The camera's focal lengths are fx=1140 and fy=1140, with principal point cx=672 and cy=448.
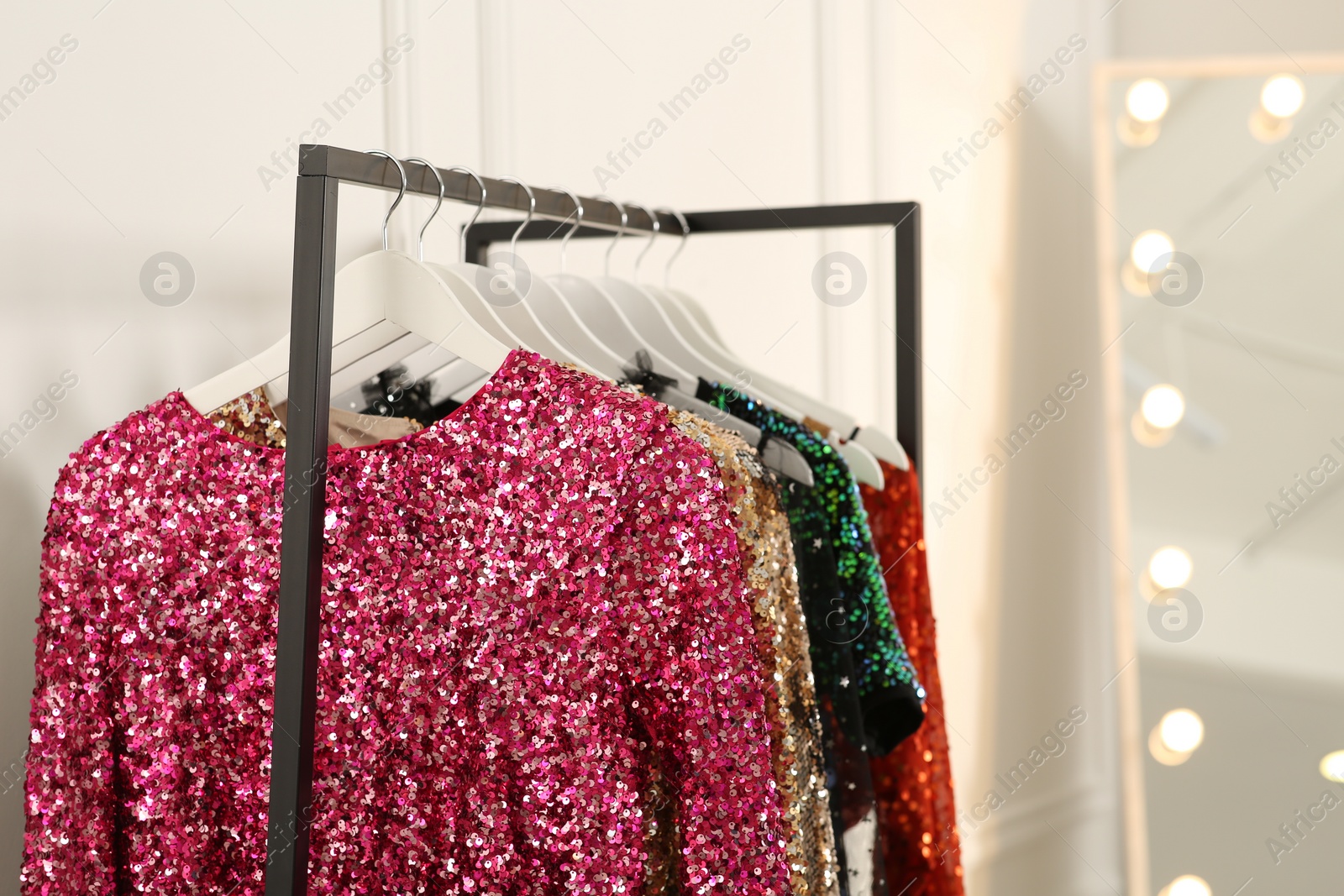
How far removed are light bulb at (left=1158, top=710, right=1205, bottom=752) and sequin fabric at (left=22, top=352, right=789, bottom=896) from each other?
1578 mm

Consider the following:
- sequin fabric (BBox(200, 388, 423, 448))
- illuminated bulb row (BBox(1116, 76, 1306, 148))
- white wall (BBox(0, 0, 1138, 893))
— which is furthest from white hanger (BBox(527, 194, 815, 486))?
illuminated bulb row (BBox(1116, 76, 1306, 148))

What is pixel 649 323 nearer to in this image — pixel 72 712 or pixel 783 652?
pixel 783 652

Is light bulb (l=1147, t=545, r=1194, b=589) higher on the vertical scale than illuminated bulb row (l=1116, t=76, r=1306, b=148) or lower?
lower

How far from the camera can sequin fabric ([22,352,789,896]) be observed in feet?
2.65

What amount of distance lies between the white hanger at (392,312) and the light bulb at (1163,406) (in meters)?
1.66

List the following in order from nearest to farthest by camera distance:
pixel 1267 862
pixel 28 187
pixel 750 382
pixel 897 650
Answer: pixel 28 187 < pixel 897 650 < pixel 750 382 < pixel 1267 862

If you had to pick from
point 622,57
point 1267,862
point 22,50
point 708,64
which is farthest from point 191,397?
point 1267,862

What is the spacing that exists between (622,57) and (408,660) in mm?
1087

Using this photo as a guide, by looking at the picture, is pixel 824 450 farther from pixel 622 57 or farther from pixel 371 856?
pixel 622 57

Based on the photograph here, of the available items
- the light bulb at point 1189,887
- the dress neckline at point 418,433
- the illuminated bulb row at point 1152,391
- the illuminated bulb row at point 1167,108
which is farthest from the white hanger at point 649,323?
the light bulb at point 1189,887

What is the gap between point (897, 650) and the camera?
3.48ft

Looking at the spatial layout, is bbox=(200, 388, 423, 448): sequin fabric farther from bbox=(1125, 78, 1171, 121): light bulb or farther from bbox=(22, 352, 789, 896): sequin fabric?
bbox=(1125, 78, 1171, 121): light bulb

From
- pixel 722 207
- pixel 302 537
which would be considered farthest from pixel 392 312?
pixel 722 207

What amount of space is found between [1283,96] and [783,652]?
1793mm
